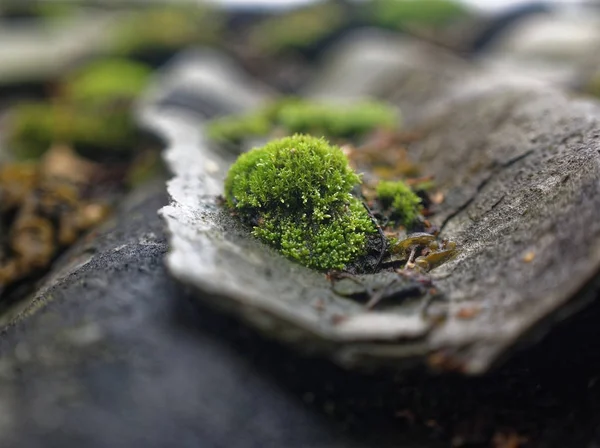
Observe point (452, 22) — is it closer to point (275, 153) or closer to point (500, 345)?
point (275, 153)

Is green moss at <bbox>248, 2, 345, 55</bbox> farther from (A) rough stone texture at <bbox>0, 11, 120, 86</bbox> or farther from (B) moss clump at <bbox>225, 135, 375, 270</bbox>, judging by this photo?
(B) moss clump at <bbox>225, 135, 375, 270</bbox>

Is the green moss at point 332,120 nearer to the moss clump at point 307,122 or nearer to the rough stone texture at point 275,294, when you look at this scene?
the moss clump at point 307,122

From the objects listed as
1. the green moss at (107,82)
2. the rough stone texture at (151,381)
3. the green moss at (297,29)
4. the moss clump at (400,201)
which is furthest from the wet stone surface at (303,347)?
the green moss at (297,29)

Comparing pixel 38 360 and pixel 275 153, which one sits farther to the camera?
pixel 275 153

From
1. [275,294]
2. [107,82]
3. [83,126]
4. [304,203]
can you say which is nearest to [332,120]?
[304,203]

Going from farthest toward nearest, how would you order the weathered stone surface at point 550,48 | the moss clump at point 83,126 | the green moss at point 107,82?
the green moss at point 107,82 < the weathered stone surface at point 550,48 < the moss clump at point 83,126

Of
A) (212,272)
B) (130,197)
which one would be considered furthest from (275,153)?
(130,197)
